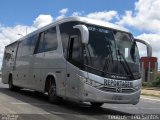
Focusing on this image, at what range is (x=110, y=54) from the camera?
1490 cm

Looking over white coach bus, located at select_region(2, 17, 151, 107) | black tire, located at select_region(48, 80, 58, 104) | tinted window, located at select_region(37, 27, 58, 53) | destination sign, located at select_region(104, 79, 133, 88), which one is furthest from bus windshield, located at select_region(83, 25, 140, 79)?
black tire, located at select_region(48, 80, 58, 104)

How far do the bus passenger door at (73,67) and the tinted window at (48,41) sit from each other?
1.85 m

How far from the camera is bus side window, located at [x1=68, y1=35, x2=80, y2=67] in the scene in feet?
49.0

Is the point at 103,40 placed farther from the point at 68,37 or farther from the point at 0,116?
the point at 0,116

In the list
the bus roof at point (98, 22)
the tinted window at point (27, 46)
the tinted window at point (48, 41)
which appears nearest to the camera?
the bus roof at point (98, 22)

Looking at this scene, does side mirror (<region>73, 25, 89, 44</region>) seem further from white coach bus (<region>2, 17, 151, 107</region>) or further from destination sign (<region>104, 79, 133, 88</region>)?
destination sign (<region>104, 79, 133, 88</region>)

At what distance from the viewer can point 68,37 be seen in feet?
52.4

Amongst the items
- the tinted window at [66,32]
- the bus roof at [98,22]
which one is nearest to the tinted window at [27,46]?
the tinted window at [66,32]

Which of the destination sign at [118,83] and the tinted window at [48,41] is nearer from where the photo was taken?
the destination sign at [118,83]

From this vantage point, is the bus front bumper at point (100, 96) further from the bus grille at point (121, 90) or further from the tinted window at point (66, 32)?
the tinted window at point (66, 32)

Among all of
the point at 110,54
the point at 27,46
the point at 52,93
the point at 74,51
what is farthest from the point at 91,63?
the point at 27,46

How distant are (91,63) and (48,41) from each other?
457 centimetres

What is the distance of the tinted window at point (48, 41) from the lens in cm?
1773

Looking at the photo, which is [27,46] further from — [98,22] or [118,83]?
[118,83]
